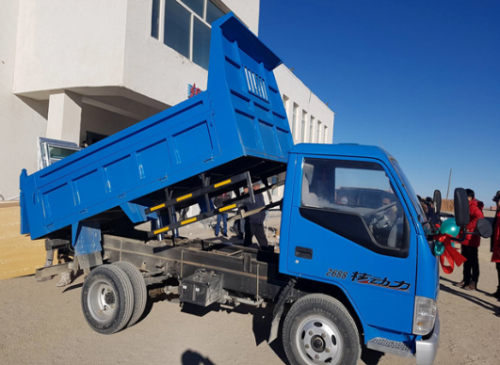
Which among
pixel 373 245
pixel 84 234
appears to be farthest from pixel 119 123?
pixel 373 245

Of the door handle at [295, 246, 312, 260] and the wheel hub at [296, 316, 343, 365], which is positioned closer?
the wheel hub at [296, 316, 343, 365]

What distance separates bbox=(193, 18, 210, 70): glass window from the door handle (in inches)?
347

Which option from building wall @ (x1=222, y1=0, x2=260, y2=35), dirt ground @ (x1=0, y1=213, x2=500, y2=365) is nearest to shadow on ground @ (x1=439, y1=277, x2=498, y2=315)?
dirt ground @ (x1=0, y1=213, x2=500, y2=365)

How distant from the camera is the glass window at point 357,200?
3256 mm

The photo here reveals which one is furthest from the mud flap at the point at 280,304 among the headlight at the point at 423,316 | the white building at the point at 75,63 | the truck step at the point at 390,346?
the white building at the point at 75,63

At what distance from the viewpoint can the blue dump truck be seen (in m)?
3.22

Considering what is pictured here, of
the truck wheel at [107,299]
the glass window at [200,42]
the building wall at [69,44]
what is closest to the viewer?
the truck wheel at [107,299]

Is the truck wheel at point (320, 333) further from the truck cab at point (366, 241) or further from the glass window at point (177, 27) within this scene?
the glass window at point (177, 27)

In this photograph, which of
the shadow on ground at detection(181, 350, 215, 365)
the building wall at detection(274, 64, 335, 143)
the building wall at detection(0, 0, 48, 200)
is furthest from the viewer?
the building wall at detection(274, 64, 335, 143)

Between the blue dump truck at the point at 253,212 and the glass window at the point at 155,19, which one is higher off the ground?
the glass window at the point at 155,19

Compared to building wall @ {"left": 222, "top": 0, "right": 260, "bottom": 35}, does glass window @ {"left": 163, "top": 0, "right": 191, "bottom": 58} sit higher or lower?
lower

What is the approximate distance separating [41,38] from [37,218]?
6.02 meters

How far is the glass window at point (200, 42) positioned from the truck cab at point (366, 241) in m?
8.40

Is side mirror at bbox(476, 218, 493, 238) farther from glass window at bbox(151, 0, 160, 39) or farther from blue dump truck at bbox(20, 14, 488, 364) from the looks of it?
glass window at bbox(151, 0, 160, 39)
